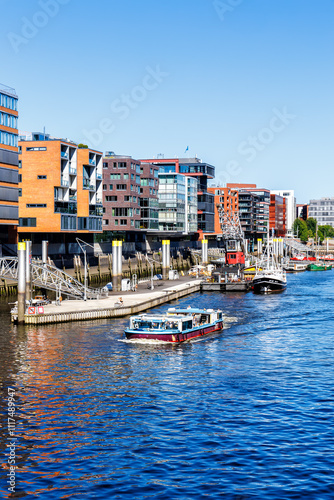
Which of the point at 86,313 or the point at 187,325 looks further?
the point at 86,313

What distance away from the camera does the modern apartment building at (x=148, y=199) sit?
188500 mm

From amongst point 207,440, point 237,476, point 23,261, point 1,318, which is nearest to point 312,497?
point 237,476

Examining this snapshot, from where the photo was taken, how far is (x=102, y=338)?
6988 cm

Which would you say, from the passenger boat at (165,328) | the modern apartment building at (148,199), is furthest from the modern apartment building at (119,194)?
the passenger boat at (165,328)

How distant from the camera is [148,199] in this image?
18938cm

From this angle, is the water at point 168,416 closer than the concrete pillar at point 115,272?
Yes

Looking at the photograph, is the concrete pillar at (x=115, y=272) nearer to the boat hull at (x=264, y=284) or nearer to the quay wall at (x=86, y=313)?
the quay wall at (x=86, y=313)

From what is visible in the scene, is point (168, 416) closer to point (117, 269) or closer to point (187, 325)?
point (187, 325)

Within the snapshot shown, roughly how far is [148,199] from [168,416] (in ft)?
486

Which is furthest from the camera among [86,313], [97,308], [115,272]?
[115,272]

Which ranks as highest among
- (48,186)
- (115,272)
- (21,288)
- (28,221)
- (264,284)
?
(48,186)

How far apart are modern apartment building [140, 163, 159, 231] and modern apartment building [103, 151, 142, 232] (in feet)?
43.2

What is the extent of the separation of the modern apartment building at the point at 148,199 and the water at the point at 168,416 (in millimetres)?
114951

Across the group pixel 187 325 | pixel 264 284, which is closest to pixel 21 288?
pixel 187 325
